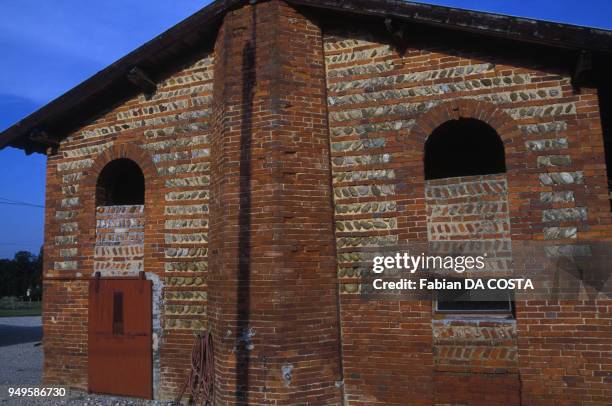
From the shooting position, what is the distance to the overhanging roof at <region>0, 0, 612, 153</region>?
19.0ft

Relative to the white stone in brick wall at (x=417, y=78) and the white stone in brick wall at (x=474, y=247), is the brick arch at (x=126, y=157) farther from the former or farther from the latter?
the white stone in brick wall at (x=474, y=247)

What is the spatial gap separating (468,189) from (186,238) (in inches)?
166

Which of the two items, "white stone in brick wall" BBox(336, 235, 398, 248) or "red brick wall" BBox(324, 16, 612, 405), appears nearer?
"red brick wall" BBox(324, 16, 612, 405)

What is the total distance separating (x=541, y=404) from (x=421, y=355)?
1404 millimetres

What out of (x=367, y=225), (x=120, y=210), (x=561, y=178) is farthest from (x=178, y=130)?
(x=561, y=178)

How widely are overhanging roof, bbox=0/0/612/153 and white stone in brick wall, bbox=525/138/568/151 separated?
1056 millimetres

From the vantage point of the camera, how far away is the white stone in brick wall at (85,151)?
8.78 m

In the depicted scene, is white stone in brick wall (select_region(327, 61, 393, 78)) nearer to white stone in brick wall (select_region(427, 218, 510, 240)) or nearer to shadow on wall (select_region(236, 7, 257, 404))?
shadow on wall (select_region(236, 7, 257, 404))

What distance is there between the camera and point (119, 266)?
834cm

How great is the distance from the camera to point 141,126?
8.47 meters

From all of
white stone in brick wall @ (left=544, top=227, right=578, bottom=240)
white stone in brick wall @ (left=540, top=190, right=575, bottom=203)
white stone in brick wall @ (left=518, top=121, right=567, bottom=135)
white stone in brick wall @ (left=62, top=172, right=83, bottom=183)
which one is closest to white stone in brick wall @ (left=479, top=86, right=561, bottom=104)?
white stone in brick wall @ (left=518, top=121, right=567, bottom=135)

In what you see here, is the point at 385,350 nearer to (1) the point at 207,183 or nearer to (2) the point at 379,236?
(2) the point at 379,236

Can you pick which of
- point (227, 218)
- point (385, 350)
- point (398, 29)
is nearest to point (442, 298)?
point (385, 350)

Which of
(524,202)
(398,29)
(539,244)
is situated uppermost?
(398,29)
